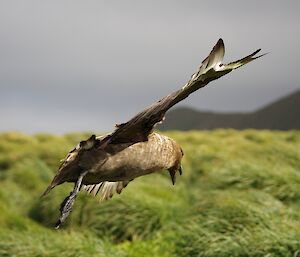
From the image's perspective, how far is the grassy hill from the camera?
521 cm

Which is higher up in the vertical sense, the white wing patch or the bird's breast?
the bird's breast

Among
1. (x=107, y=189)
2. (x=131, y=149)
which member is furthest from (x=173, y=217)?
(x=131, y=149)

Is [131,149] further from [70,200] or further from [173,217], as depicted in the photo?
[173,217]

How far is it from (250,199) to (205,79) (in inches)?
221

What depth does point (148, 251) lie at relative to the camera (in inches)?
223

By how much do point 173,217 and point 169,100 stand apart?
6058 mm

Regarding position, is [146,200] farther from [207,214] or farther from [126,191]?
[207,214]

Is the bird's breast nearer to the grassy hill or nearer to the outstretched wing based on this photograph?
the outstretched wing

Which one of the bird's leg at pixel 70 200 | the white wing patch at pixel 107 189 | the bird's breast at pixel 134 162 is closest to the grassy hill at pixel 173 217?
the white wing patch at pixel 107 189

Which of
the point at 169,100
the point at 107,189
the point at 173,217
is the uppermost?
the point at 169,100

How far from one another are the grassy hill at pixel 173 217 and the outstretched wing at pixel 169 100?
3.70 metres

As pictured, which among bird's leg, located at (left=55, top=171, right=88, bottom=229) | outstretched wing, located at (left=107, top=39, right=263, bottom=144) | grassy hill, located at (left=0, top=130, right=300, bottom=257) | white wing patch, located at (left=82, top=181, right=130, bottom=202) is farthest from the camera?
Answer: grassy hill, located at (left=0, top=130, right=300, bottom=257)

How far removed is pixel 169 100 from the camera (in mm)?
1175

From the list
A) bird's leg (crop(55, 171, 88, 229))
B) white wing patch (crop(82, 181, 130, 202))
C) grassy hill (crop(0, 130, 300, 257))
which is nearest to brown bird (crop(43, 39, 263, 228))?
bird's leg (crop(55, 171, 88, 229))
